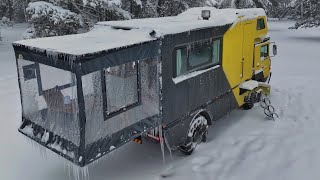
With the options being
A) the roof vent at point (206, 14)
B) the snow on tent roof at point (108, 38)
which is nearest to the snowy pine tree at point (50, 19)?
the snow on tent roof at point (108, 38)

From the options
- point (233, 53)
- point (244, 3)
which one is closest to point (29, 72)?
point (233, 53)

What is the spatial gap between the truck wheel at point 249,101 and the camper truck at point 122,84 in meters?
1.93

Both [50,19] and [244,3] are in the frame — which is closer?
[50,19]

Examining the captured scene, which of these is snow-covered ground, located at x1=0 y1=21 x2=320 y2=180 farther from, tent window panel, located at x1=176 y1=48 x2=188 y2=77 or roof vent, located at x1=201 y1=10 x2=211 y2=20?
roof vent, located at x1=201 y1=10 x2=211 y2=20

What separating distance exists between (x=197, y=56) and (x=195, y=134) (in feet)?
5.84

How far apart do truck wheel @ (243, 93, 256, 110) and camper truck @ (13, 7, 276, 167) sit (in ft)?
6.34

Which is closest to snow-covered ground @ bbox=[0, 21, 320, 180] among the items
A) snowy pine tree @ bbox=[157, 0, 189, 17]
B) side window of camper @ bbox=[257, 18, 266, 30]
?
side window of camper @ bbox=[257, 18, 266, 30]

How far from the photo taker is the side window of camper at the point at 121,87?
5.39 meters

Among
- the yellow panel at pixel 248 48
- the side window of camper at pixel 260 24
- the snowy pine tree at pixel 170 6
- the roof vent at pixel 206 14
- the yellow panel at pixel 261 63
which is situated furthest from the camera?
the snowy pine tree at pixel 170 6

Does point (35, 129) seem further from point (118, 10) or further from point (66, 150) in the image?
point (118, 10)

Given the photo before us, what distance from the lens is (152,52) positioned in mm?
5832

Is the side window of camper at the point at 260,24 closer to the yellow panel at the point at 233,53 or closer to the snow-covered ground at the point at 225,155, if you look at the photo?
the yellow panel at the point at 233,53

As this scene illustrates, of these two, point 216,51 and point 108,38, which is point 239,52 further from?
point 108,38

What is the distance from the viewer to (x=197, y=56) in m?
7.06
